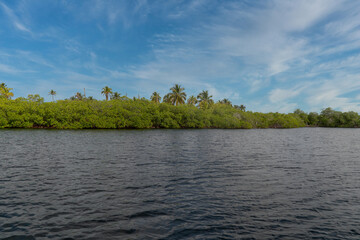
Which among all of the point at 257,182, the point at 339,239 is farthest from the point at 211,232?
the point at 257,182

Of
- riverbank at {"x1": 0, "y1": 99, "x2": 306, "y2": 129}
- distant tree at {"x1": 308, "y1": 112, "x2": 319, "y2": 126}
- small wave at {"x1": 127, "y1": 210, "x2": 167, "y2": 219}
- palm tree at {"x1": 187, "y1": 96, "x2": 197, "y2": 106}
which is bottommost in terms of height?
small wave at {"x1": 127, "y1": 210, "x2": 167, "y2": 219}

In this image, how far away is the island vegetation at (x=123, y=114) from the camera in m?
71.7

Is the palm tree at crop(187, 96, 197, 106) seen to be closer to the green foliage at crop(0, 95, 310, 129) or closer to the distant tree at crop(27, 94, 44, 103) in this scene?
the green foliage at crop(0, 95, 310, 129)

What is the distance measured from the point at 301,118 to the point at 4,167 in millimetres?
173506

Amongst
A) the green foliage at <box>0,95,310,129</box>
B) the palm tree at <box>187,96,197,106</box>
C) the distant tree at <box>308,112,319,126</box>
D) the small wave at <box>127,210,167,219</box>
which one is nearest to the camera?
the small wave at <box>127,210,167,219</box>

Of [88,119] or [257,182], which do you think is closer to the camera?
[257,182]

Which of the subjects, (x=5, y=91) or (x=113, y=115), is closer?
(x=113, y=115)

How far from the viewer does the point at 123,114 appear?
82000mm

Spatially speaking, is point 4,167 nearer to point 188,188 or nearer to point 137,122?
point 188,188

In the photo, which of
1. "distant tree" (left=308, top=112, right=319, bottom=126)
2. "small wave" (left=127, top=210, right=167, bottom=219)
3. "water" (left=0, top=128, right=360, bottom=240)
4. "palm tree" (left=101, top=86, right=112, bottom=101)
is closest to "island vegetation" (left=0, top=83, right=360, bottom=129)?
"palm tree" (left=101, top=86, right=112, bottom=101)

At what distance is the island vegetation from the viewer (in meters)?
71.7

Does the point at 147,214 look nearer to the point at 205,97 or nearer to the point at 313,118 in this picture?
the point at 205,97

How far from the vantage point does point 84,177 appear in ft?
44.6

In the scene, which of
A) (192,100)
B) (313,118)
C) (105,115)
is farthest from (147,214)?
(313,118)
